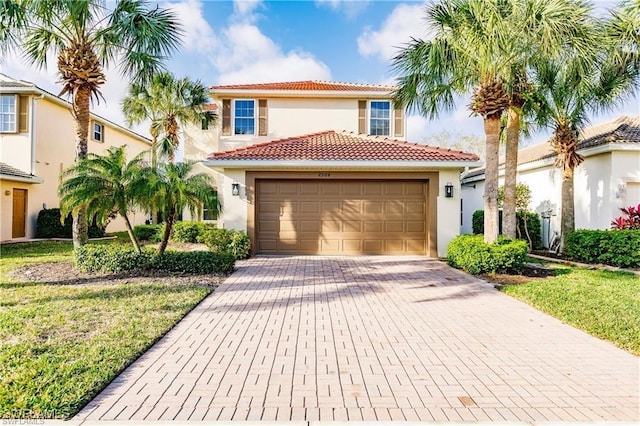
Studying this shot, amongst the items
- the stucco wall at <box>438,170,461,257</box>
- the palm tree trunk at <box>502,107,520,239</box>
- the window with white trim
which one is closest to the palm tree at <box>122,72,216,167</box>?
the window with white trim

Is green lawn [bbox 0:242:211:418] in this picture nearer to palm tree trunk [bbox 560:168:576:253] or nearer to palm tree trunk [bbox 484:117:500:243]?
palm tree trunk [bbox 484:117:500:243]

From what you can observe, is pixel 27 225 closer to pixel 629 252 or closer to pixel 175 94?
pixel 175 94

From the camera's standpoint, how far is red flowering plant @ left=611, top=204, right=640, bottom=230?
11.4m

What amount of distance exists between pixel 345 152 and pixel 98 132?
16886 millimetres

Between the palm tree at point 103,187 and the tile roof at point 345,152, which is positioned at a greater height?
the tile roof at point 345,152

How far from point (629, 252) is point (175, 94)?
19.8 metres

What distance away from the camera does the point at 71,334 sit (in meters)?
5.00

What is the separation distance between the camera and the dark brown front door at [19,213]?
1628 centimetres

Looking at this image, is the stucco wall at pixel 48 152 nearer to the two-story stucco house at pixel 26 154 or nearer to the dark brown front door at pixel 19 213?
the two-story stucco house at pixel 26 154

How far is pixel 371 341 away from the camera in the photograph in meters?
5.03

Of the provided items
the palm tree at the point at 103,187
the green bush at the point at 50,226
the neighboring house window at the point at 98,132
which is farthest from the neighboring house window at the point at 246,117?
the neighboring house window at the point at 98,132

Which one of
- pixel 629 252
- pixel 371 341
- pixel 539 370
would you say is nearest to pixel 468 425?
pixel 539 370

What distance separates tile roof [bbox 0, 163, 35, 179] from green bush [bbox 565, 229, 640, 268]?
21.2 metres

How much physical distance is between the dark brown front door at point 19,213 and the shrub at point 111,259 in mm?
9753
